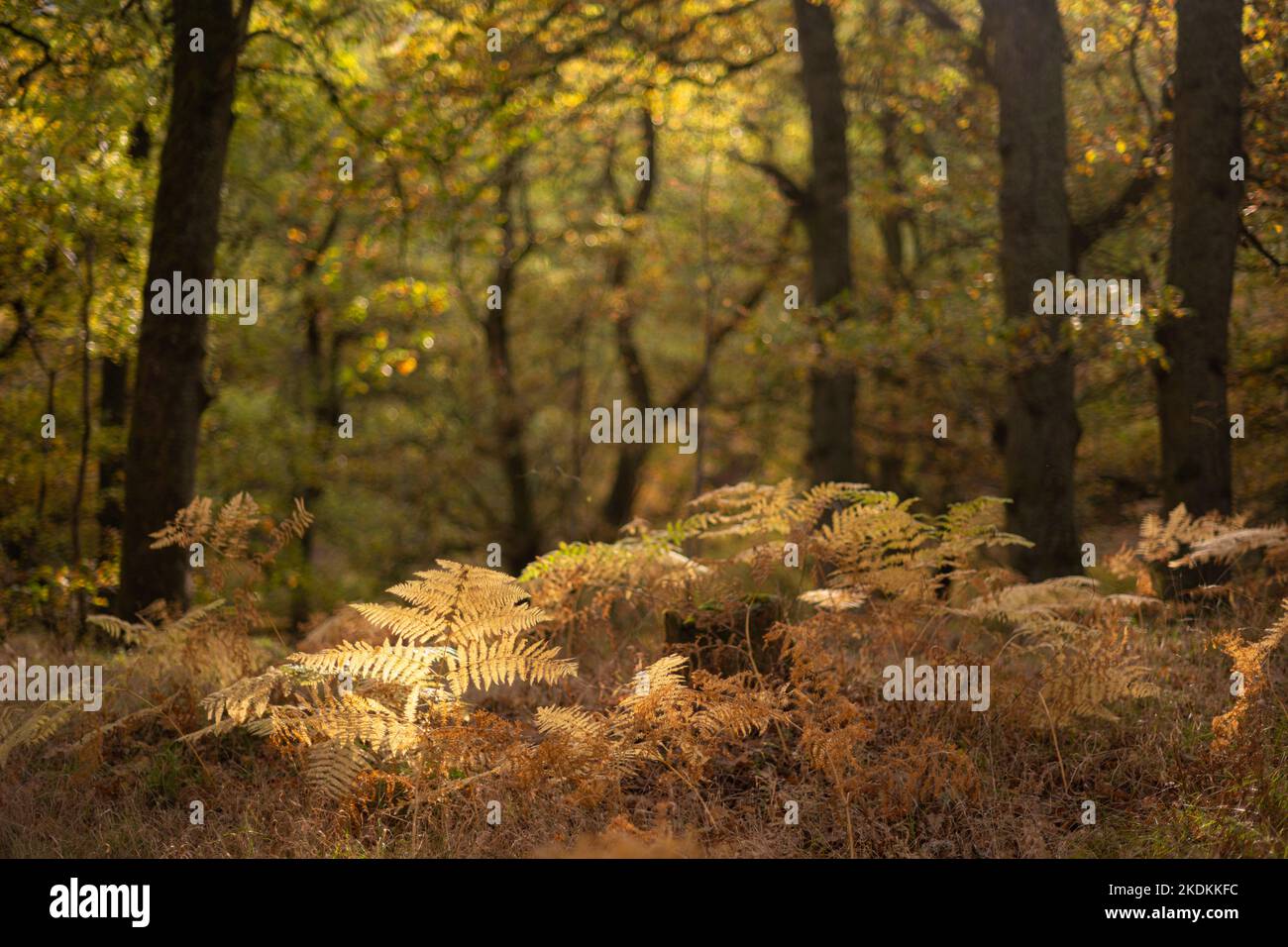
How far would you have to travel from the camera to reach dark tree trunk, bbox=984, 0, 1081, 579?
8.66m

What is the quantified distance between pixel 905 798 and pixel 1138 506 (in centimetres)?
1112

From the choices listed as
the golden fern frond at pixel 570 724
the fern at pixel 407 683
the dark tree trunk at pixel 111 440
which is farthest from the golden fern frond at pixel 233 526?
the dark tree trunk at pixel 111 440

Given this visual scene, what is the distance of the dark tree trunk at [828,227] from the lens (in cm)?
1224

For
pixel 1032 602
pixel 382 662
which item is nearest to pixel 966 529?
pixel 1032 602

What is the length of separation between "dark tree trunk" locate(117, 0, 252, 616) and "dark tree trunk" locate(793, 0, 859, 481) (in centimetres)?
643

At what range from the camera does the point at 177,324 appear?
24.5 feet

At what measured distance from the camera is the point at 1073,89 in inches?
460

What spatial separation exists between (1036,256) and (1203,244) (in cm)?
124

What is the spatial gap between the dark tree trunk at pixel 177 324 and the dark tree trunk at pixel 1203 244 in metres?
7.02

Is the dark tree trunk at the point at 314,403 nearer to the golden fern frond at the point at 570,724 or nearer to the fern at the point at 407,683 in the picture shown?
the fern at the point at 407,683

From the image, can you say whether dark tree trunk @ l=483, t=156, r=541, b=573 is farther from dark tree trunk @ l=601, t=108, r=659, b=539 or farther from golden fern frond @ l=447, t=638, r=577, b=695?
golden fern frond @ l=447, t=638, r=577, b=695

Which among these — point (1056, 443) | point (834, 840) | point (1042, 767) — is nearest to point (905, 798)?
point (834, 840)

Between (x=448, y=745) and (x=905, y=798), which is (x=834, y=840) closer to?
(x=905, y=798)

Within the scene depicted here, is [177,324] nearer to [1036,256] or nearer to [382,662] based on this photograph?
[382,662]
